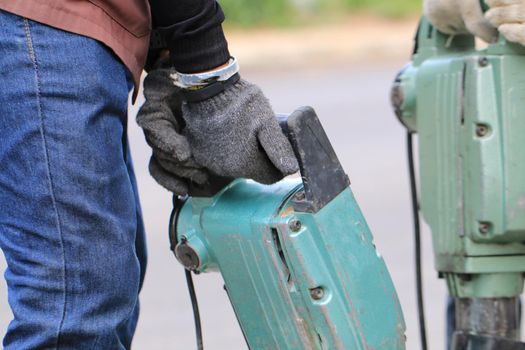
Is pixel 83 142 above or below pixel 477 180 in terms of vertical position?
above

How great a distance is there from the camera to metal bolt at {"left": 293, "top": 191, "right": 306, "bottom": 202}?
2.13 meters

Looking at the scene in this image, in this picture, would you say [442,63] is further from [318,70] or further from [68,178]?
[318,70]

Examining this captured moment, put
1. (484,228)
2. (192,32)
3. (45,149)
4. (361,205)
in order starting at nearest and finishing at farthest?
(45,149)
(192,32)
(484,228)
(361,205)

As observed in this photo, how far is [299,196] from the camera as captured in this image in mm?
2145

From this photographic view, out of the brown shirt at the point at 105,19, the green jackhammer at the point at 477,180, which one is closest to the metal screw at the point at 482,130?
the green jackhammer at the point at 477,180

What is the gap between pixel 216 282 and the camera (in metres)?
5.04

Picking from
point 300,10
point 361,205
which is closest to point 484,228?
point 361,205

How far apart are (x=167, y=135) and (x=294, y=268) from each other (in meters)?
0.34

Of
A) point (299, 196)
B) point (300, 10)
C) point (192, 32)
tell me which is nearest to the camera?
point (192, 32)

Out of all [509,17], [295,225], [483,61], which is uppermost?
[509,17]

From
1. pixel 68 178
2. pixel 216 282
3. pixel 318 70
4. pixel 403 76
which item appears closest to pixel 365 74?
Result: pixel 318 70

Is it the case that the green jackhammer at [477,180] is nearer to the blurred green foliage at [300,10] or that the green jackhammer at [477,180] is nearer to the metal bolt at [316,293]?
the metal bolt at [316,293]

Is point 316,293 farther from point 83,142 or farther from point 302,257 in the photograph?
point 83,142

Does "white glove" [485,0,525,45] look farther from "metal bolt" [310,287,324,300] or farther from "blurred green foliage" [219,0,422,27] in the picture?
"blurred green foliage" [219,0,422,27]
